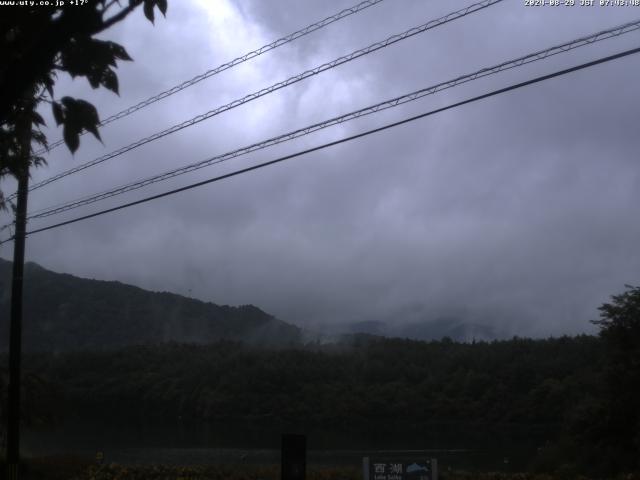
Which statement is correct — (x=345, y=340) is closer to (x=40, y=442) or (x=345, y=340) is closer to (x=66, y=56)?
(x=40, y=442)

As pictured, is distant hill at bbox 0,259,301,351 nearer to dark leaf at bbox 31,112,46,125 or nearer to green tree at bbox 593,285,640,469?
green tree at bbox 593,285,640,469

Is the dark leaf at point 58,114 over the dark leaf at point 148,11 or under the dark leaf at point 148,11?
under

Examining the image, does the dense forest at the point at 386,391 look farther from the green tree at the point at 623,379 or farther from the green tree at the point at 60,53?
the green tree at the point at 60,53

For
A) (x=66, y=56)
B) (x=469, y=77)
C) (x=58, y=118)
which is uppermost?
(x=469, y=77)

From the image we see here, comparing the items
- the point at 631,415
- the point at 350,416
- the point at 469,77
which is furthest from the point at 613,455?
the point at 350,416

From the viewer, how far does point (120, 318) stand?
9675 centimetres

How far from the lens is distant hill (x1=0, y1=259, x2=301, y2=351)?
8469 cm

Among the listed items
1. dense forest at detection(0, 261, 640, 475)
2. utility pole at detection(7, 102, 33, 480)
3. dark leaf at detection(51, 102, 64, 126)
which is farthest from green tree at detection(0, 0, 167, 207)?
dense forest at detection(0, 261, 640, 475)

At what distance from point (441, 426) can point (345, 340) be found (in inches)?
1399

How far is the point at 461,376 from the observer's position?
51969 millimetres

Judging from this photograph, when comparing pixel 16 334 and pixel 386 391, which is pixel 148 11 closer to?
pixel 16 334

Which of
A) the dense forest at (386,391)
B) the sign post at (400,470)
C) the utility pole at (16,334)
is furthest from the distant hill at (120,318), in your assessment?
the sign post at (400,470)

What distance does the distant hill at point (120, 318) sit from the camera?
84.7 metres

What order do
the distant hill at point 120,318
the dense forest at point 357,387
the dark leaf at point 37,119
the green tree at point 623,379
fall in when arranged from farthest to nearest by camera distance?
the distant hill at point 120,318, the dense forest at point 357,387, the green tree at point 623,379, the dark leaf at point 37,119
